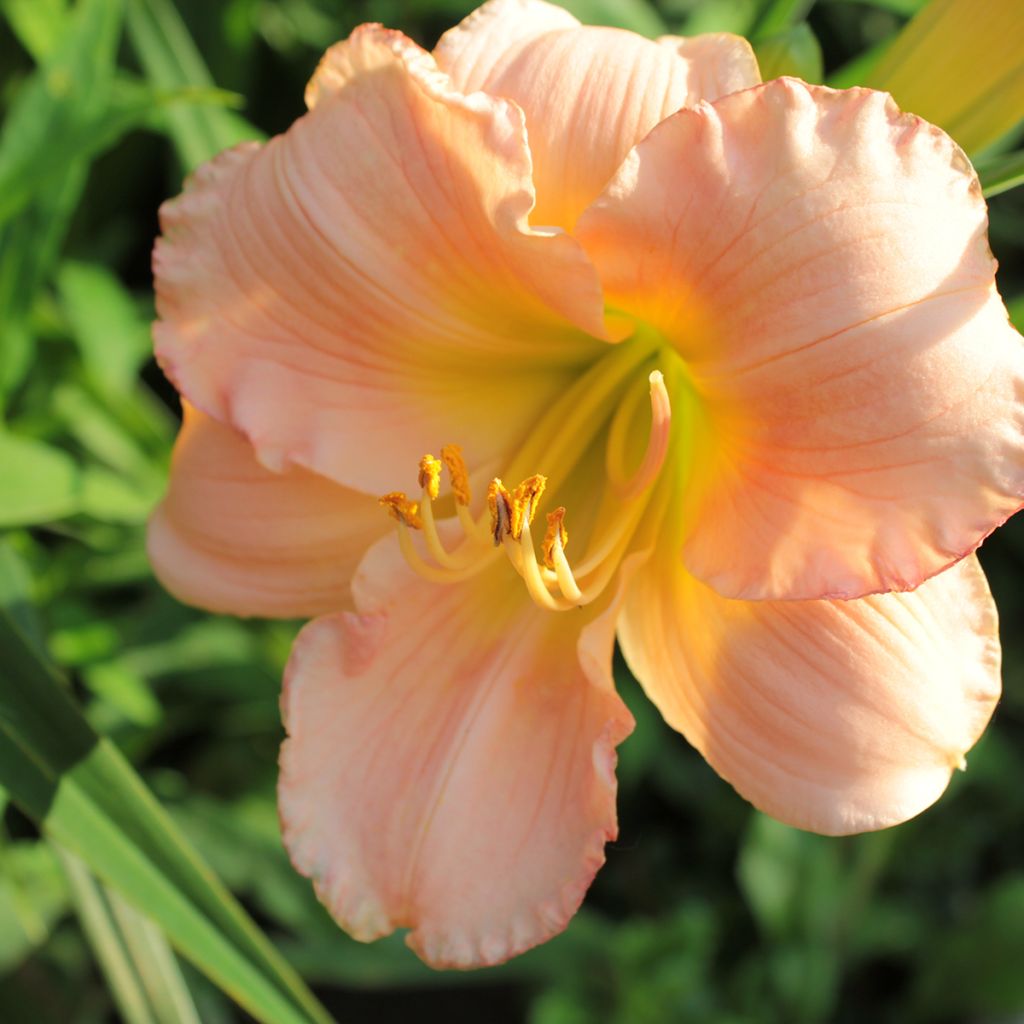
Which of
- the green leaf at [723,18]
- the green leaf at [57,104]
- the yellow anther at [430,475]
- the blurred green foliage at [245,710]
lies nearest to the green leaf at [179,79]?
the blurred green foliage at [245,710]

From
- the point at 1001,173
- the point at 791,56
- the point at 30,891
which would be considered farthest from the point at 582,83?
the point at 30,891

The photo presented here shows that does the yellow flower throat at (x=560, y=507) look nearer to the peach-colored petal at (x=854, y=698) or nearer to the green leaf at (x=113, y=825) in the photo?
the peach-colored petal at (x=854, y=698)

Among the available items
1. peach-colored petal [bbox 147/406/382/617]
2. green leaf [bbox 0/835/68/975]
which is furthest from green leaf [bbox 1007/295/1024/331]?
green leaf [bbox 0/835/68/975]

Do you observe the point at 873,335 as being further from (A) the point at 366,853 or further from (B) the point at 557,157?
(A) the point at 366,853

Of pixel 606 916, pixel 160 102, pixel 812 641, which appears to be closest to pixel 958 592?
pixel 812 641

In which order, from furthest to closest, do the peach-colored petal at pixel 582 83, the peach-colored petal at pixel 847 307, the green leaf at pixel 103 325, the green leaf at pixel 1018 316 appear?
the green leaf at pixel 103 325 → the green leaf at pixel 1018 316 → the peach-colored petal at pixel 582 83 → the peach-colored petal at pixel 847 307

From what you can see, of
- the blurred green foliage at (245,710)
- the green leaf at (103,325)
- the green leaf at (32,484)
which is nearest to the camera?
the green leaf at (32,484)

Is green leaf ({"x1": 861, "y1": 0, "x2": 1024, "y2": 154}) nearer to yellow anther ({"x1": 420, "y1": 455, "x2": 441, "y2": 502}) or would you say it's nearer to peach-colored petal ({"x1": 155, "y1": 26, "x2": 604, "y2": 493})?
peach-colored petal ({"x1": 155, "y1": 26, "x2": 604, "y2": 493})
